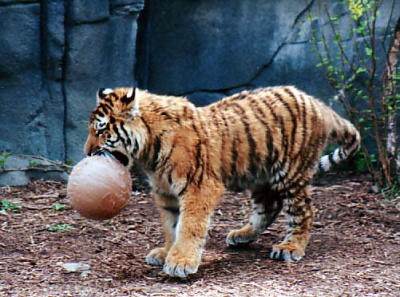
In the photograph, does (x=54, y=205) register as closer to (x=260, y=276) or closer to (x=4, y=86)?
(x=4, y=86)

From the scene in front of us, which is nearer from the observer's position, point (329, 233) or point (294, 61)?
point (329, 233)

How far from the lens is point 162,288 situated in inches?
164

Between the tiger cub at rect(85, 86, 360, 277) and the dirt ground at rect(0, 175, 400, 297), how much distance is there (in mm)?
202

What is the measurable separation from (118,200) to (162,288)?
644mm

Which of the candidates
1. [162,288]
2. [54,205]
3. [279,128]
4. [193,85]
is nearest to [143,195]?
[54,205]

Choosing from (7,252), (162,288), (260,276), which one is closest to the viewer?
(162,288)

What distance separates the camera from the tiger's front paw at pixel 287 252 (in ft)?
15.9

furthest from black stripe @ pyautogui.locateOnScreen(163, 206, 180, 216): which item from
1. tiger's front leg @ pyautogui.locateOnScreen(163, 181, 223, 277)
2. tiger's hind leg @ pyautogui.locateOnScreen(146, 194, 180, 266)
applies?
tiger's front leg @ pyautogui.locateOnScreen(163, 181, 223, 277)

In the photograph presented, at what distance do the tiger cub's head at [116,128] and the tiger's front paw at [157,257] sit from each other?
77 centimetres

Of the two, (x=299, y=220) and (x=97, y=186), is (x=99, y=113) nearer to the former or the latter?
(x=97, y=186)

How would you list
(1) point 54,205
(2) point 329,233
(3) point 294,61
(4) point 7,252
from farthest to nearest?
1. (3) point 294,61
2. (1) point 54,205
3. (2) point 329,233
4. (4) point 7,252

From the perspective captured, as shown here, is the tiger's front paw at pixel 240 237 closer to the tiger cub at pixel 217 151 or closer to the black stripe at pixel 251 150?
the tiger cub at pixel 217 151

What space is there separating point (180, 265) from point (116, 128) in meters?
0.98

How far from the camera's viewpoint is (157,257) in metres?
4.70
